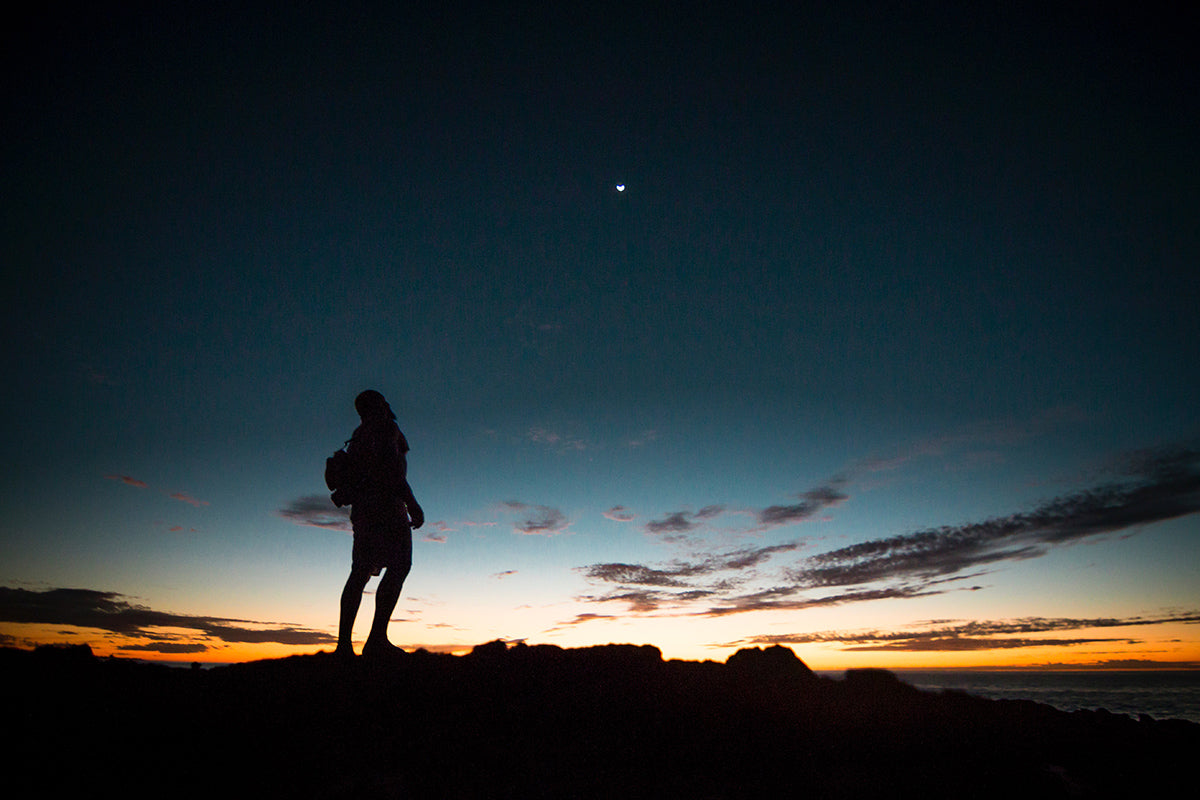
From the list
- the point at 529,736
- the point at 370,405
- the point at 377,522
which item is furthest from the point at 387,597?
the point at 529,736

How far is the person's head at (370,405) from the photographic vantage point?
797 cm

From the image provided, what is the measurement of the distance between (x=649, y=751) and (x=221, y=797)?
349 centimetres

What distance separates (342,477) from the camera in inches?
304

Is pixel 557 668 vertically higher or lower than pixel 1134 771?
higher

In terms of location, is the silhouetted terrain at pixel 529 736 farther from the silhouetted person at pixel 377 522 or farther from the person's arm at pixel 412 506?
the person's arm at pixel 412 506

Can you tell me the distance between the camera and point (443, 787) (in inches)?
169

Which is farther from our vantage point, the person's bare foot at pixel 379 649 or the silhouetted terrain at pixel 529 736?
the person's bare foot at pixel 379 649

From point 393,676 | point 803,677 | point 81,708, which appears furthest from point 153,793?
point 803,677

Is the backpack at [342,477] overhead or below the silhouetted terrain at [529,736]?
overhead

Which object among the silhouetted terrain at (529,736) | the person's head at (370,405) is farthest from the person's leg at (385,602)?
the person's head at (370,405)

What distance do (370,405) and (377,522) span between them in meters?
1.70

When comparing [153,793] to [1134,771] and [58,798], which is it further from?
[1134,771]

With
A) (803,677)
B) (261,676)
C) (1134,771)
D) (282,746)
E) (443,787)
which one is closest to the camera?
(443,787)

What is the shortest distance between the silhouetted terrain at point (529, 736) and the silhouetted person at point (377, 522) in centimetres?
59
